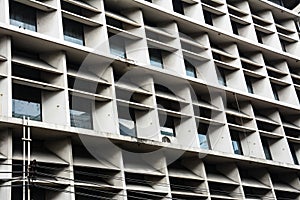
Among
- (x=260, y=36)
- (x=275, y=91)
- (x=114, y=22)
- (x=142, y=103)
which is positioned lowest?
(x=142, y=103)

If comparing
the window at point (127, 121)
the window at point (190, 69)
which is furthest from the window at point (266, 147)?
the window at point (127, 121)

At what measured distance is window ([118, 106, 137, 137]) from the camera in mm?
10219

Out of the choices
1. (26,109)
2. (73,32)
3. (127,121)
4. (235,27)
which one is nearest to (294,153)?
(235,27)

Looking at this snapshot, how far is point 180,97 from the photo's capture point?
11.5 m

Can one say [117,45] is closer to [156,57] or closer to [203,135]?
[156,57]

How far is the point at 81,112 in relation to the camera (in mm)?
9719

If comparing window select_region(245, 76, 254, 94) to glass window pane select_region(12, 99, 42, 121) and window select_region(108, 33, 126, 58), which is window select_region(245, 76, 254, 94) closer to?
window select_region(108, 33, 126, 58)

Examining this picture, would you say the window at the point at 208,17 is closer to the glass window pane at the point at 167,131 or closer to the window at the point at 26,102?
the glass window pane at the point at 167,131

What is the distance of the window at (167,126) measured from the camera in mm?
10993

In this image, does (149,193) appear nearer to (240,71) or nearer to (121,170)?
(121,170)

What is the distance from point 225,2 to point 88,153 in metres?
8.01

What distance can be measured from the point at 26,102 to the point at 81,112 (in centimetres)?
130

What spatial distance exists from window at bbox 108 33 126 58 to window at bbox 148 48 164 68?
93 cm

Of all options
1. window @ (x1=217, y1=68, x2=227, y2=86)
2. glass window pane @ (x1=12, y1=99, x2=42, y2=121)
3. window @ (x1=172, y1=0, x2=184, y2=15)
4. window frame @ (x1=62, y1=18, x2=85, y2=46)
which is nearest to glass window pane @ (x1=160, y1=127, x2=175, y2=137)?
window @ (x1=217, y1=68, x2=227, y2=86)
